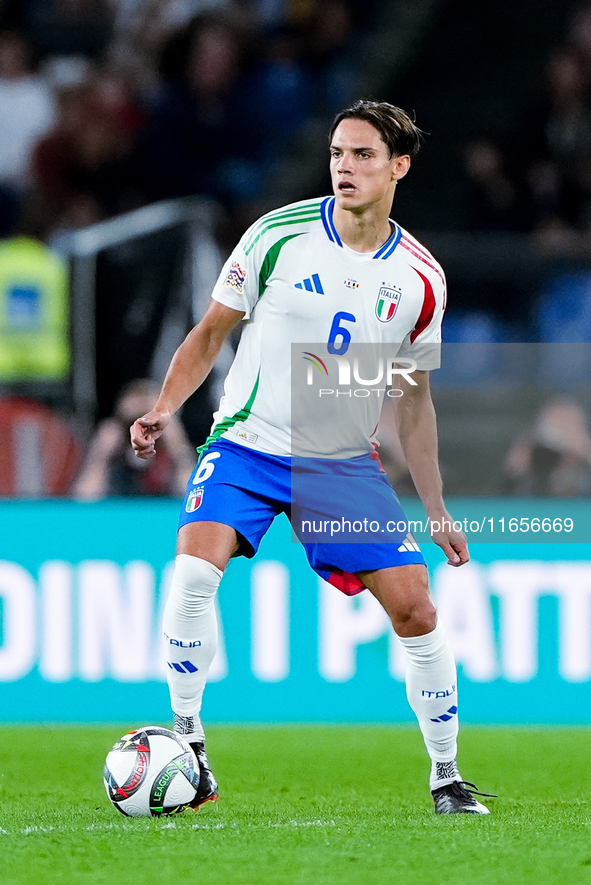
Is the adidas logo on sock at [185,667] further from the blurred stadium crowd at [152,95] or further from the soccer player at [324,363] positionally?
the blurred stadium crowd at [152,95]

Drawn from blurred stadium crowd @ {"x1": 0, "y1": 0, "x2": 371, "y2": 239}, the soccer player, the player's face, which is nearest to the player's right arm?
the soccer player

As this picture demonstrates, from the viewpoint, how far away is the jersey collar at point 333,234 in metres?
4.68

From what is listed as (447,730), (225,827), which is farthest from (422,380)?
(225,827)

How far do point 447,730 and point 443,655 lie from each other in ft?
0.85

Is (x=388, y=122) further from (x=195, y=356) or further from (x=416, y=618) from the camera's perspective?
(x=416, y=618)

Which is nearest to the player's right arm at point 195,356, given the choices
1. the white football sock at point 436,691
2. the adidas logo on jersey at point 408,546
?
the adidas logo on jersey at point 408,546

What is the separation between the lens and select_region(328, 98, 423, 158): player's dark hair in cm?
457

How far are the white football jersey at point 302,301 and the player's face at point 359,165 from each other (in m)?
0.18

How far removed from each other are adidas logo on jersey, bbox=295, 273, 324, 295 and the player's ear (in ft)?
Answer: 1.39

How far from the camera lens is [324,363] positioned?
472 centimetres

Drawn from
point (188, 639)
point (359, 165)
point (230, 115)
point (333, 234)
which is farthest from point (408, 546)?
point (230, 115)

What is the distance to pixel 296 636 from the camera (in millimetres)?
7402

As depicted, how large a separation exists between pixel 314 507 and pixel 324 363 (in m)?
0.49

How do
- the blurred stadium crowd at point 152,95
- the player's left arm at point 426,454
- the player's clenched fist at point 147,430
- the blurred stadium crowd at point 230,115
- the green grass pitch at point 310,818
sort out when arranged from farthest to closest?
1. the blurred stadium crowd at point 152,95
2. the blurred stadium crowd at point 230,115
3. the player's left arm at point 426,454
4. the player's clenched fist at point 147,430
5. the green grass pitch at point 310,818
